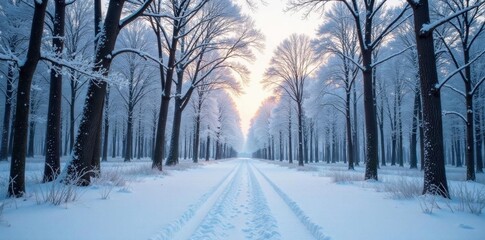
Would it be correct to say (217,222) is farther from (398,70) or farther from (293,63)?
(398,70)

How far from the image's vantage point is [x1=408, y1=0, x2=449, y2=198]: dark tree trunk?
20.0 ft

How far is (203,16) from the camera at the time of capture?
616 inches

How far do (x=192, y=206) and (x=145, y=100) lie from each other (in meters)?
27.7

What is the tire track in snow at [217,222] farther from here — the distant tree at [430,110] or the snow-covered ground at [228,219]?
the distant tree at [430,110]

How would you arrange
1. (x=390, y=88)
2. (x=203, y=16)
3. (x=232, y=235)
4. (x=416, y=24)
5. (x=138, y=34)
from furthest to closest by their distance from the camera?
(x=390, y=88) < (x=138, y=34) < (x=203, y=16) < (x=416, y=24) < (x=232, y=235)

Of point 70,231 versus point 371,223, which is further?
point 371,223

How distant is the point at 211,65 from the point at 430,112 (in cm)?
1766

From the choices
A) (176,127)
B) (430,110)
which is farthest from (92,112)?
(176,127)

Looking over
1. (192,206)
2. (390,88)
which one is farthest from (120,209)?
(390,88)

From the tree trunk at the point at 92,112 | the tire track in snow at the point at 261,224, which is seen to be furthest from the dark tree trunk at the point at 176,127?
the tire track in snow at the point at 261,224

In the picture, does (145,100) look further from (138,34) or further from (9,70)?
(9,70)

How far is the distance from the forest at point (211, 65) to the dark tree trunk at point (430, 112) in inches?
0.9

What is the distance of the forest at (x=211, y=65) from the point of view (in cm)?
613

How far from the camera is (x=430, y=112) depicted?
20.2ft
